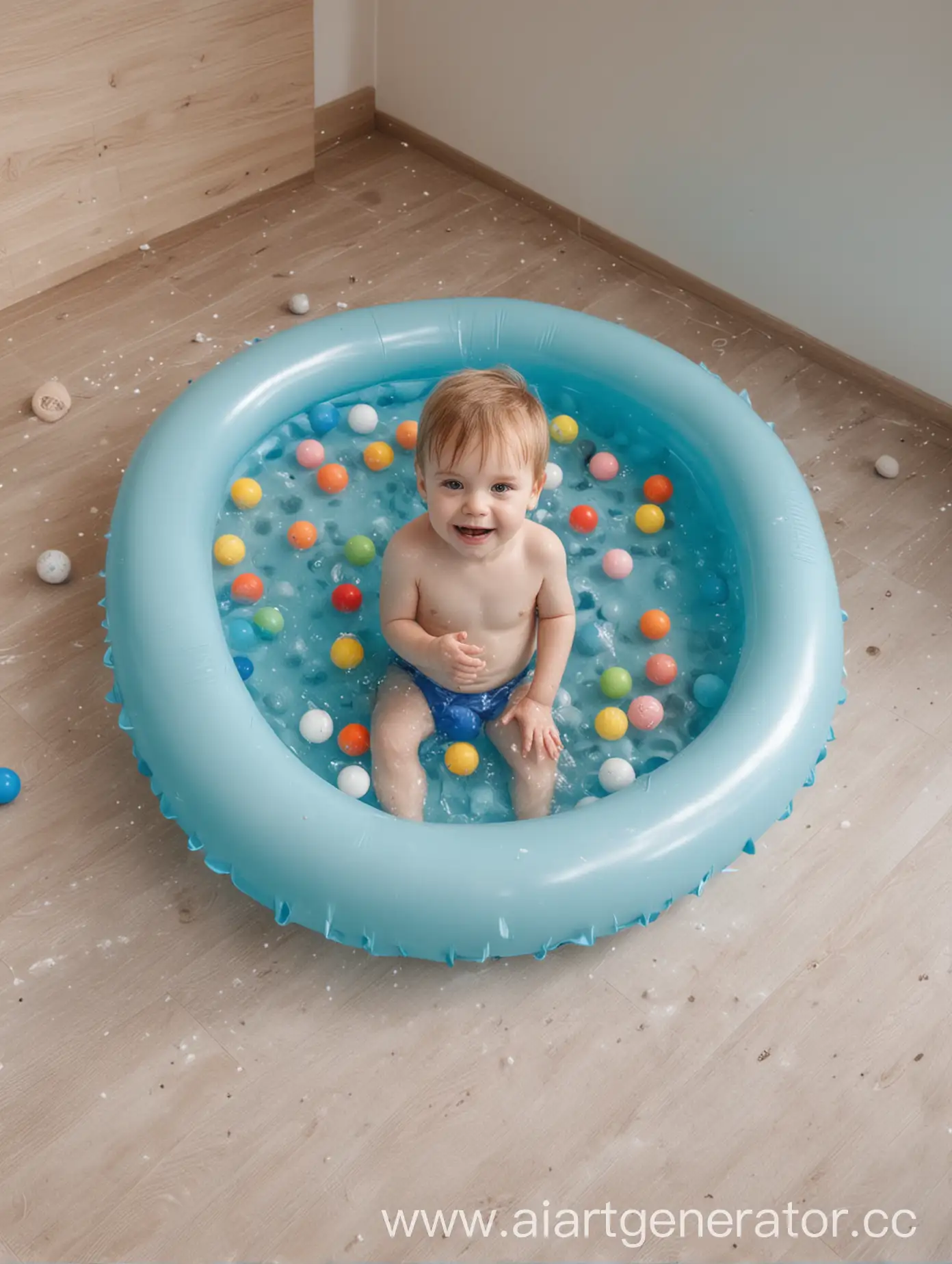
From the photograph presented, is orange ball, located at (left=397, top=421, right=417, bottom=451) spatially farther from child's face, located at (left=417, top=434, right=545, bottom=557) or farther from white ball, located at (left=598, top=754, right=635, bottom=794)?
white ball, located at (left=598, top=754, right=635, bottom=794)

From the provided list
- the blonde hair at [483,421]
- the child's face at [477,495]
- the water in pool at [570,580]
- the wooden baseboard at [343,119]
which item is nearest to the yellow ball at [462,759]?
the water in pool at [570,580]

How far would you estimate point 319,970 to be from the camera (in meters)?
1.65

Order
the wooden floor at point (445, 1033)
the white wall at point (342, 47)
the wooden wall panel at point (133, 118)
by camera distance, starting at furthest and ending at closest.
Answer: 1. the white wall at point (342, 47)
2. the wooden wall panel at point (133, 118)
3. the wooden floor at point (445, 1033)

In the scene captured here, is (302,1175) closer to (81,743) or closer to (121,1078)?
(121,1078)

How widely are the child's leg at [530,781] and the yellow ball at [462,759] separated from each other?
2.0 inches

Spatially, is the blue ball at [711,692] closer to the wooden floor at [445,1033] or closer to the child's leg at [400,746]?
the wooden floor at [445,1033]

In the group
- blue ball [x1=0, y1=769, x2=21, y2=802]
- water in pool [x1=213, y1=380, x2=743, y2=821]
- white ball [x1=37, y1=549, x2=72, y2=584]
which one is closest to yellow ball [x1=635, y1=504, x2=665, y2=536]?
water in pool [x1=213, y1=380, x2=743, y2=821]

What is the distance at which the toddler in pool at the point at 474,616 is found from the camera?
5.25 ft

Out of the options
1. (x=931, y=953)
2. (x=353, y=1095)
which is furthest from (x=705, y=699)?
(x=353, y=1095)

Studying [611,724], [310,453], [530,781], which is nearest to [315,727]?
[530,781]

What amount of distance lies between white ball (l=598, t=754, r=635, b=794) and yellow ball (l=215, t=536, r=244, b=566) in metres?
0.64

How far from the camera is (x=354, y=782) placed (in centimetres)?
173

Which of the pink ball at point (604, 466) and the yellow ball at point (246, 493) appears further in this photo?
the pink ball at point (604, 466)

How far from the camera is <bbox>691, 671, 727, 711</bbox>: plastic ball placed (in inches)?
72.9
